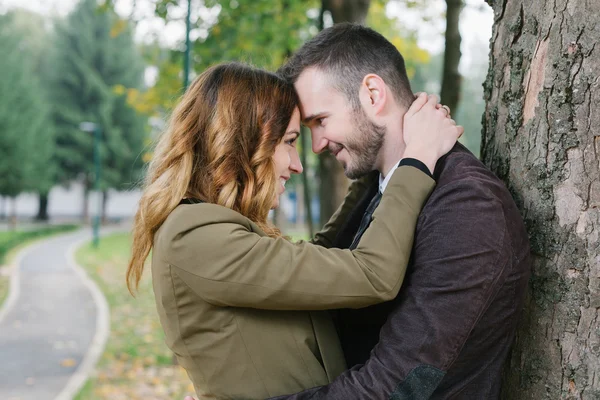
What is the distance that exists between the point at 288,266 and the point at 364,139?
83cm

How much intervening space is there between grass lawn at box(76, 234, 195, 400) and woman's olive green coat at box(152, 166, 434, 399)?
3.36 meters

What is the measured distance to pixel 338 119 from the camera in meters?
2.56

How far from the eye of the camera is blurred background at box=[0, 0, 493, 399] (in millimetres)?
8305

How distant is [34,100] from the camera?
114ft

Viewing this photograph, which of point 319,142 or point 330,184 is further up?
point 319,142

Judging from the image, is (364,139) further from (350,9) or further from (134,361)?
(134,361)

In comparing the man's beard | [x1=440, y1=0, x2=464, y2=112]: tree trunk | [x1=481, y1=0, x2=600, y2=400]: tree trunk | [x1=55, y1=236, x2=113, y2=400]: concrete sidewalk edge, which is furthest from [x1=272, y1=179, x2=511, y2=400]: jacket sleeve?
[x1=55, y1=236, x2=113, y2=400]: concrete sidewalk edge

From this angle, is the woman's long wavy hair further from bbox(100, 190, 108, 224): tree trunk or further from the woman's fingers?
bbox(100, 190, 108, 224): tree trunk

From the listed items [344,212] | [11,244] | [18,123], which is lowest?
[11,244]

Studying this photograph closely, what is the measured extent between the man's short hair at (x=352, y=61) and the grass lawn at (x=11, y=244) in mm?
13585

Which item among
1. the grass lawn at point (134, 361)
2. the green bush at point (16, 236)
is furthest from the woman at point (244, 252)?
the green bush at point (16, 236)

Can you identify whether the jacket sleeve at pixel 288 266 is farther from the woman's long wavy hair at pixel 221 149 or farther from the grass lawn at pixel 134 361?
the grass lawn at pixel 134 361

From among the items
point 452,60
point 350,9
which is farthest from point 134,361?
point 452,60

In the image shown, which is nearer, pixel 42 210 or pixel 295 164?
pixel 295 164
